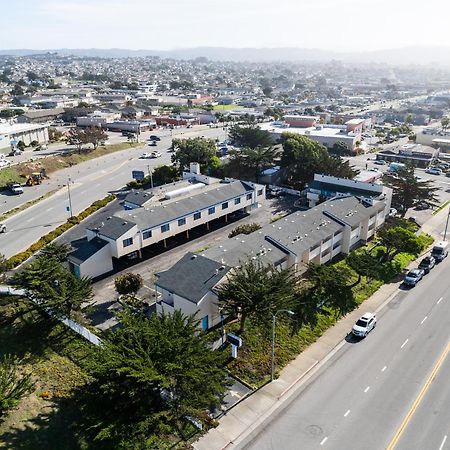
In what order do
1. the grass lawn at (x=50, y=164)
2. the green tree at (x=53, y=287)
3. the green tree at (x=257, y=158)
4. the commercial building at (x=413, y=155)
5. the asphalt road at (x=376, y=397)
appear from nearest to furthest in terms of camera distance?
1. the asphalt road at (x=376, y=397)
2. the green tree at (x=53, y=287)
3. the green tree at (x=257, y=158)
4. the grass lawn at (x=50, y=164)
5. the commercial building at (x=413, y=155)

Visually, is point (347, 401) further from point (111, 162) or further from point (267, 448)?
point (111, 162)

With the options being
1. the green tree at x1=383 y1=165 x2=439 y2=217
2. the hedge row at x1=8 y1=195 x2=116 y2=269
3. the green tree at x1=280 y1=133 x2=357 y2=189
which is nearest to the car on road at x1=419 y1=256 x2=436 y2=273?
the green tree at x1=383 y1=165 x2=439 y2=217

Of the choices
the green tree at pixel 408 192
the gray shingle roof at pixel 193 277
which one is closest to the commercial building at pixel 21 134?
the gray shingle roof at pixel 193 277

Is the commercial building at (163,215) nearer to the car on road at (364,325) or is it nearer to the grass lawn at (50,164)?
the car on road at (364,325)

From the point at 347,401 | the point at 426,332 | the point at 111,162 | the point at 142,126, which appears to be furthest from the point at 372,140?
the point at 347,401

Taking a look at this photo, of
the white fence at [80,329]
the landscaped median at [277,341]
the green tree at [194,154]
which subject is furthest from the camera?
the green tree at [194,154]

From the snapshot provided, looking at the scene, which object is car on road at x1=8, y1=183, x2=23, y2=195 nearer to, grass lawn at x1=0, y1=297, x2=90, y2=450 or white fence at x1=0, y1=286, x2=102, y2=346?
grass lawn at x1=0, y1=297, x2=90, y2=450

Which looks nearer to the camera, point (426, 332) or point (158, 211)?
point (426, 332)
